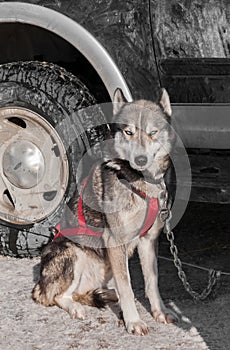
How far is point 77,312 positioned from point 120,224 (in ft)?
1.80

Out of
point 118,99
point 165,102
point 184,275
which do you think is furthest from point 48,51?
point 184,275

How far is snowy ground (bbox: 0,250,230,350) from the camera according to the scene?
3.80 meters

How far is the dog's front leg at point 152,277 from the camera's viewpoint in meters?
4.07

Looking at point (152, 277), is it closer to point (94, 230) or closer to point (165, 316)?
point (165, 316)

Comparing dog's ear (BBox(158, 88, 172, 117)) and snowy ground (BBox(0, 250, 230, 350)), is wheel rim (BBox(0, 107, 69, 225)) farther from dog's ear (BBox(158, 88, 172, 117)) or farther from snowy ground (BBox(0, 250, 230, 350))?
dog's ear (BBox(158, 88, 172, 117))

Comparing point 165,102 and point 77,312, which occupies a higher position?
point 165,102

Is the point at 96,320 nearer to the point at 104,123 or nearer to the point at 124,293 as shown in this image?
the point at 124,293

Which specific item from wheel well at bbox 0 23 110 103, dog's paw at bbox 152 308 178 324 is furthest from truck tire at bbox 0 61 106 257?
dog's paw at bbox 152 308 178 324

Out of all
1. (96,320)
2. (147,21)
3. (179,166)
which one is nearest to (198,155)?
(179,166)

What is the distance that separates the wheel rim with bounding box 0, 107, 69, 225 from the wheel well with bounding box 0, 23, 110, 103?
37 centimetres

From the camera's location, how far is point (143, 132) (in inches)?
157

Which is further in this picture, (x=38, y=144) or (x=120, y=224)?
(x=38, y=144)

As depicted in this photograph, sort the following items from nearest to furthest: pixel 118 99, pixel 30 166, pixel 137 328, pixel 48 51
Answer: pixel 137 328
pixel 118 99
pixel 30 166
pixel 48 51

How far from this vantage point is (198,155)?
419 cm
